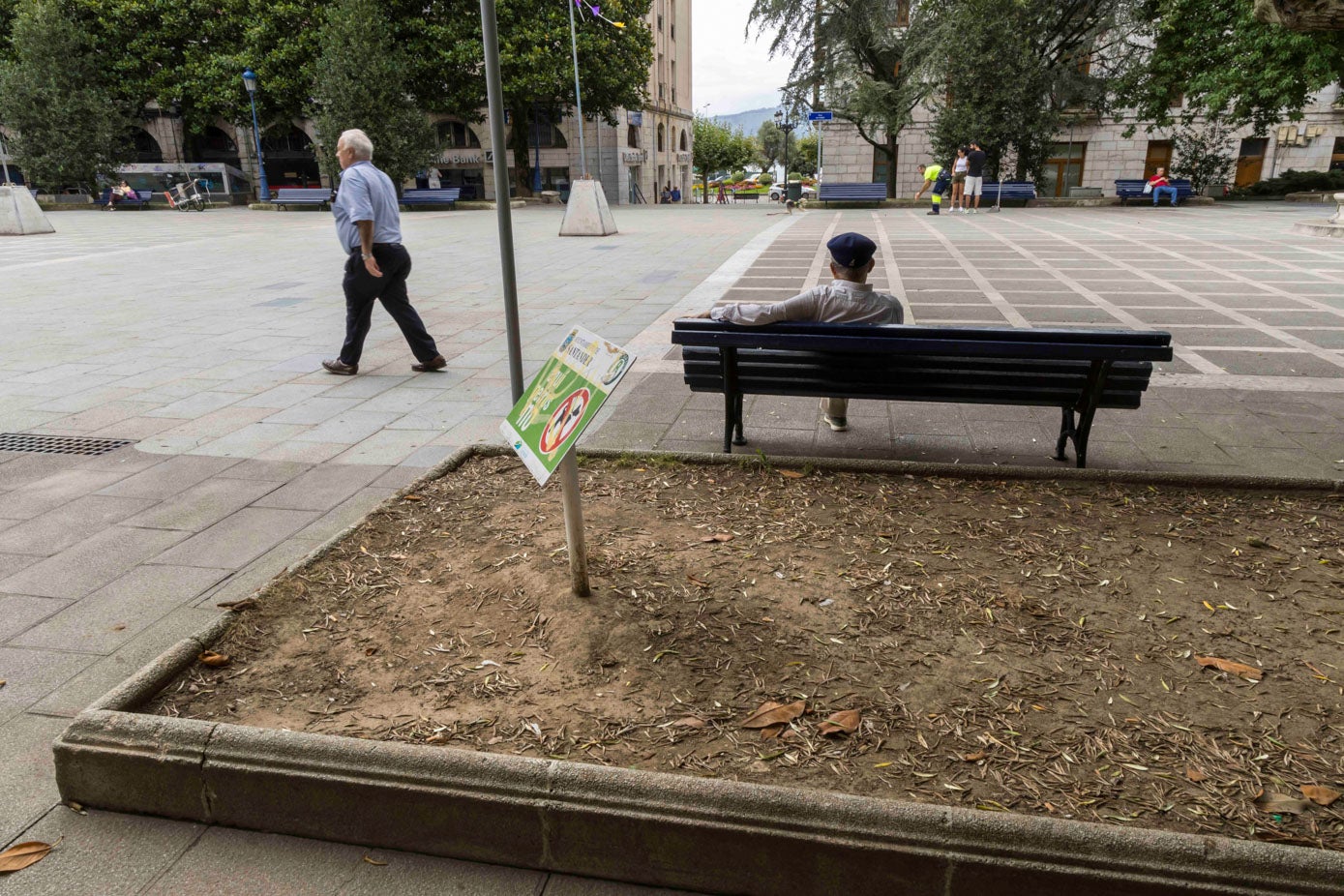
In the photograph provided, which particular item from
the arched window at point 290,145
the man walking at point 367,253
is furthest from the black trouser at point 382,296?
the arched window at point 290,145

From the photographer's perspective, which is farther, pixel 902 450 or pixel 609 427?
pixel 609 427

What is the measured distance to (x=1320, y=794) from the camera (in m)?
2.23

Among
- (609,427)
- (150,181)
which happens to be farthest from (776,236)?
(150,181)

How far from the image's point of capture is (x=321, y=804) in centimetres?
232

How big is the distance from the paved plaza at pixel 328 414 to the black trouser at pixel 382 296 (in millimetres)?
257

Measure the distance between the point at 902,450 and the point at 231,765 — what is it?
12.6 feet

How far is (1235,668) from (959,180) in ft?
84.2

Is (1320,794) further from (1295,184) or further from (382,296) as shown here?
(1295,184)

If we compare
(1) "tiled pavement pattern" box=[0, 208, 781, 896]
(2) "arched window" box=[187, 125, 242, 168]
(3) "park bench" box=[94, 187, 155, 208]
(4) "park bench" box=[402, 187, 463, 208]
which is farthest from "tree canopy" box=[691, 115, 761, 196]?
(1) "tiled pavement pattern" box=[0, 208, 781, 896]

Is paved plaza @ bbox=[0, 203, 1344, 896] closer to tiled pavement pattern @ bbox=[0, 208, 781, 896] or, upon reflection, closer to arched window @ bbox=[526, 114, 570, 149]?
tiled pavement pattern @ bbox=[0, 208, 781, 896]

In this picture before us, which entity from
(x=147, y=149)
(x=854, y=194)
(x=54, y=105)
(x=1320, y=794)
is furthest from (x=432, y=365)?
(x=147, y=149)

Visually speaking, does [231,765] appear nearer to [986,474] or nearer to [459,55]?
[986,474]

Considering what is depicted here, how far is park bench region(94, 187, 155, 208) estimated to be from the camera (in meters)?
35.3

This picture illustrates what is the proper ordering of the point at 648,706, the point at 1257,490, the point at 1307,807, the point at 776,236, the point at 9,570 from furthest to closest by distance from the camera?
the point at 776,236 → the point at 1257,490 → the point at 9,570 → the point at 648,706 → the point at 1307,807
